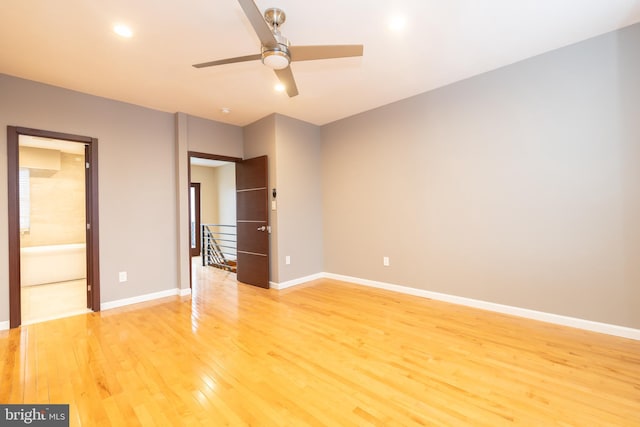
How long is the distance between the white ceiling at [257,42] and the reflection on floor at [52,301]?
9.05ft

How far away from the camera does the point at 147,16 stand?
2225 millimetres

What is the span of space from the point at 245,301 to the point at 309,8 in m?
3.40

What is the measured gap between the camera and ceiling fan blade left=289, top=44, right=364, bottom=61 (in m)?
1.99

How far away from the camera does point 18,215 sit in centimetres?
307

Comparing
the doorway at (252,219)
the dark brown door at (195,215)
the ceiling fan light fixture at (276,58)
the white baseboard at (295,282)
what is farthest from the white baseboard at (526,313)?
the dark brown door at (195,215)

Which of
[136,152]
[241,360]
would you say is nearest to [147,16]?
[136,152]

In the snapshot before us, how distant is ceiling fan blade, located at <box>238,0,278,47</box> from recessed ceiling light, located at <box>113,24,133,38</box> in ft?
4.42

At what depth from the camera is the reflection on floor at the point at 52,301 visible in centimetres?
340

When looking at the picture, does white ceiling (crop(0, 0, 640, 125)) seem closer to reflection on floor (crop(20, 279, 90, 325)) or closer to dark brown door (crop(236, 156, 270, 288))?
dark brown door (crop(236, 156, 270, 288))

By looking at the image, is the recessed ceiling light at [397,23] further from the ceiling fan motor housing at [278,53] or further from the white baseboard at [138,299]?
Answer: the white baseboard at [138,299]

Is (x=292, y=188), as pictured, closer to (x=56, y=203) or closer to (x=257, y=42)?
(x=257, y=42)

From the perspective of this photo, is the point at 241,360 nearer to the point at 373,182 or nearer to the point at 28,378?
the point at 28,378

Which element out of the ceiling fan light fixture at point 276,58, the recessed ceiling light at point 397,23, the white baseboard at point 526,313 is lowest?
the white baseboard at point 526,313

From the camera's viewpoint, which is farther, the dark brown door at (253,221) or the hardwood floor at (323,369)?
the dark brown door at (253,221)
